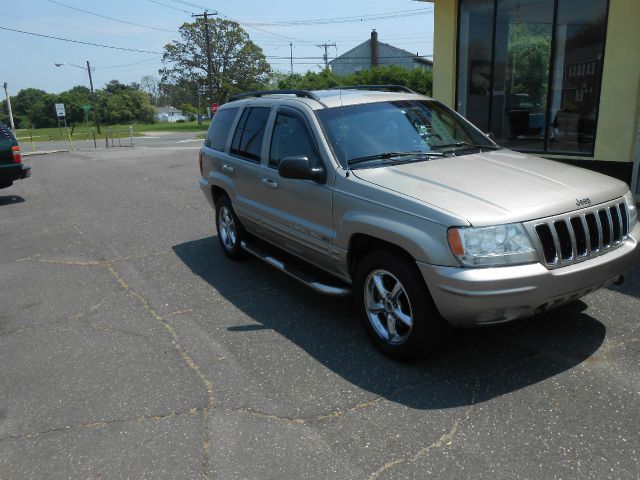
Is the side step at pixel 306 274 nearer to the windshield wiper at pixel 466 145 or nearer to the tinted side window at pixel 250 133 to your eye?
the tinted side window at pixel 250 133

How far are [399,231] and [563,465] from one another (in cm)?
162

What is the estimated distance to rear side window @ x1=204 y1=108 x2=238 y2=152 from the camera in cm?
636

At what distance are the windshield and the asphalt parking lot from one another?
148cm

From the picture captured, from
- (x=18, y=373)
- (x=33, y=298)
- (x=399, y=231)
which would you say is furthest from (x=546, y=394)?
(x=33, y=298)

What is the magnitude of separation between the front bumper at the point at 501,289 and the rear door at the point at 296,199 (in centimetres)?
121

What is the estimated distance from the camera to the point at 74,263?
689cm

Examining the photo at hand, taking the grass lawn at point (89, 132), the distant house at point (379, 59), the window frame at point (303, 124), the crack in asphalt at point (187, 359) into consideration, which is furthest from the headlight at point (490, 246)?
the distant house at point (379, 59)

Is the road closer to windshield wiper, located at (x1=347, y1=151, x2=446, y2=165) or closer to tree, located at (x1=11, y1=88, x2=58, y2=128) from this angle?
windshield wiper, located at (x1=347, y1=151, x2=446, y2=165)

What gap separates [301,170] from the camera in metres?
4.29

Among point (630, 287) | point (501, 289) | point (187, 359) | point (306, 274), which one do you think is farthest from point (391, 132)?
point (630, 287)

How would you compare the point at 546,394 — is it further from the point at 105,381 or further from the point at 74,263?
the point at 74,263

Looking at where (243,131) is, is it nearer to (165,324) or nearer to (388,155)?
(388,155)

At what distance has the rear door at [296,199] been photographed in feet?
14.6

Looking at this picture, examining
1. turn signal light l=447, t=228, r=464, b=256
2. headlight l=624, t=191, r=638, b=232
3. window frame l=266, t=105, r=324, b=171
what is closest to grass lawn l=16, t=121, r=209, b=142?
window frame l=266, t=105, r=324, b=171
